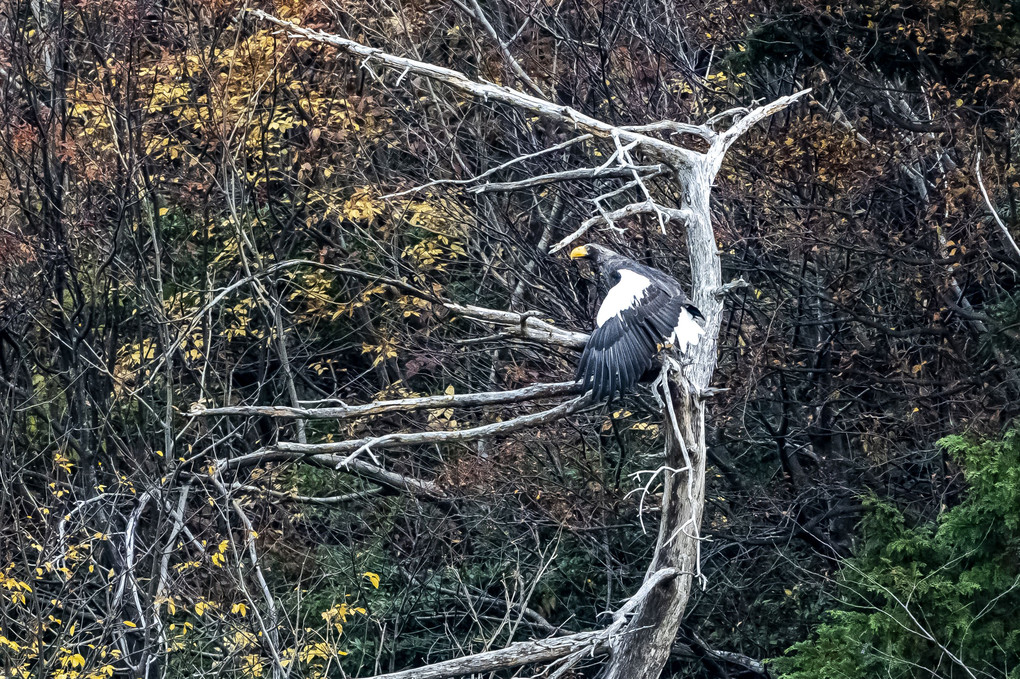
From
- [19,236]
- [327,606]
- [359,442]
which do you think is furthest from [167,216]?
[359,442]

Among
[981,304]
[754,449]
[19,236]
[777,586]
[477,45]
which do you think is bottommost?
[777,586]

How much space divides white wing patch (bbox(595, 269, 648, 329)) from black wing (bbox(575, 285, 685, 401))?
0.05 meters

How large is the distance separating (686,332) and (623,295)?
0.38 meters

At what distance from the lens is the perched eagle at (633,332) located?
5.27m

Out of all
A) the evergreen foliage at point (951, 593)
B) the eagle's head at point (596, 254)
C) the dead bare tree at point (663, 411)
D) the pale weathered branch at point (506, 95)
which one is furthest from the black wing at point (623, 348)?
the evergreen foliage at point (951, 593)

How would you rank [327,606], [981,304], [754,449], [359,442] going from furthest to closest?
[327,606] < [754,449] < [981,304] < [359,442]

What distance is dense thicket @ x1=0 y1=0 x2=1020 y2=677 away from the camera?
26.1 ft

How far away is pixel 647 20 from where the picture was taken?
32.7 ft

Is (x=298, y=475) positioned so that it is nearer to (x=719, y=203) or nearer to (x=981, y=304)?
(x=719, y=203)

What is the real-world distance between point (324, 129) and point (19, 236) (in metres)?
2.57

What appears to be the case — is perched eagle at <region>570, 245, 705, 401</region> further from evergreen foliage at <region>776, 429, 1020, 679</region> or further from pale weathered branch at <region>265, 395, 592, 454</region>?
evergreen foliage at <region>776, 429, 1020, 679</region>

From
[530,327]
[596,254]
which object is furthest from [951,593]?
[530,327]

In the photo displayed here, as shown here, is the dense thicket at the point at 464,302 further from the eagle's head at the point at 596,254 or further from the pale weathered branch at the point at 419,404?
the pale weathered branch at the point at 419,404

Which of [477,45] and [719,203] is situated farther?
[477,45]
